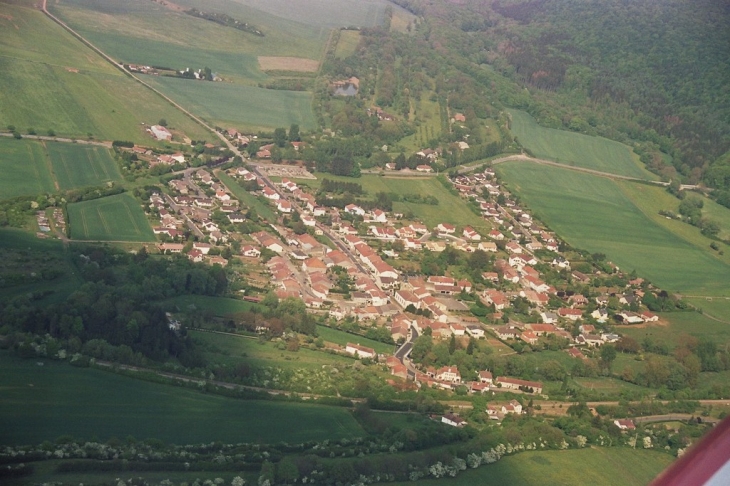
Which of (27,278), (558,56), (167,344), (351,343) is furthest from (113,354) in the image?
(558,56)

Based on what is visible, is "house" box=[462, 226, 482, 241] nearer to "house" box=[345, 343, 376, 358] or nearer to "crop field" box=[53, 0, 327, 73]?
"house" box=[345, 343, 376, 358]

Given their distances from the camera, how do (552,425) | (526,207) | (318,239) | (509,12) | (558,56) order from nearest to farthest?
(552,425) < (318,239) < (526,207) < (558,56) < (509,12)

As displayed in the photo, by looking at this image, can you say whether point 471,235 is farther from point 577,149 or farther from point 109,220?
point 577,149

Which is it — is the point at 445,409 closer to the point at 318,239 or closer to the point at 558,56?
the point at 318,239

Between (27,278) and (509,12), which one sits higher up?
(509,12)

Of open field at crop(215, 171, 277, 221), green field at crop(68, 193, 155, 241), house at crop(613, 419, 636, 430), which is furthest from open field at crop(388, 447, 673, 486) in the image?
open field at crop(215, 171, 277, 221)

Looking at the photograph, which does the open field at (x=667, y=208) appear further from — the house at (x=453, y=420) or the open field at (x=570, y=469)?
the house at (x=453, y=420)

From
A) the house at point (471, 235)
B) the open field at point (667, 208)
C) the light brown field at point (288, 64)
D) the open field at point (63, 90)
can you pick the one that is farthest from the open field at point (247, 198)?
the light brown field at point (288, 64)
